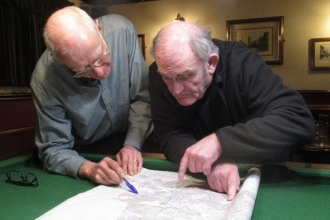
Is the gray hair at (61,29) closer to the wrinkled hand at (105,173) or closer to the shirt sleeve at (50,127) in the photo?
the shirt sleeve at (50,127)

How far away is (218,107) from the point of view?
1.56 metres

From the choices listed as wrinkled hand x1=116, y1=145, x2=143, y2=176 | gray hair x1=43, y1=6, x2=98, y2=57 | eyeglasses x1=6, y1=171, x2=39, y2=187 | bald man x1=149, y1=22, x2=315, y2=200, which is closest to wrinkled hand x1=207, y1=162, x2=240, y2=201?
bald man x1=149, y1=22, x2=315, y2=200

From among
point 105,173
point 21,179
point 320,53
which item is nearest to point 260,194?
point 105,173

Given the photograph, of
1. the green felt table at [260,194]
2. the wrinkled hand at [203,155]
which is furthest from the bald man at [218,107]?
the green felt table at [260,194]

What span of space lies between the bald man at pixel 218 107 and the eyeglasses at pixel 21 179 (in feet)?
1.97

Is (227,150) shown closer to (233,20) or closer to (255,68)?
(255,68)

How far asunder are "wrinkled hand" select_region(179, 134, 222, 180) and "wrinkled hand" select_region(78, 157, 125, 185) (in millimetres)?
250

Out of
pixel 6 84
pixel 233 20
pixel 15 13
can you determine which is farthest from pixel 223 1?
pixel 6 84

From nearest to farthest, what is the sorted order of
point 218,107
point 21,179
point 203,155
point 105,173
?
point 203,155 → point 105,173 → point 21,179 → point 218,107

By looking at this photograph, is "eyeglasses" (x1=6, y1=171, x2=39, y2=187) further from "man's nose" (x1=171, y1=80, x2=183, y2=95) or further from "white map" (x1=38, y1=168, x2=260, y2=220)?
"man's nose" (x1=171, y1=80, x2=183, y2=95)

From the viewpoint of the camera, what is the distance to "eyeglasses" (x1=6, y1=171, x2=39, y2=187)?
1381 mm

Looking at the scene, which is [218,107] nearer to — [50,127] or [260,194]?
[260,194]

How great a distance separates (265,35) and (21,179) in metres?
4.13

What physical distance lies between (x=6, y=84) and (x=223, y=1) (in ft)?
10.8
